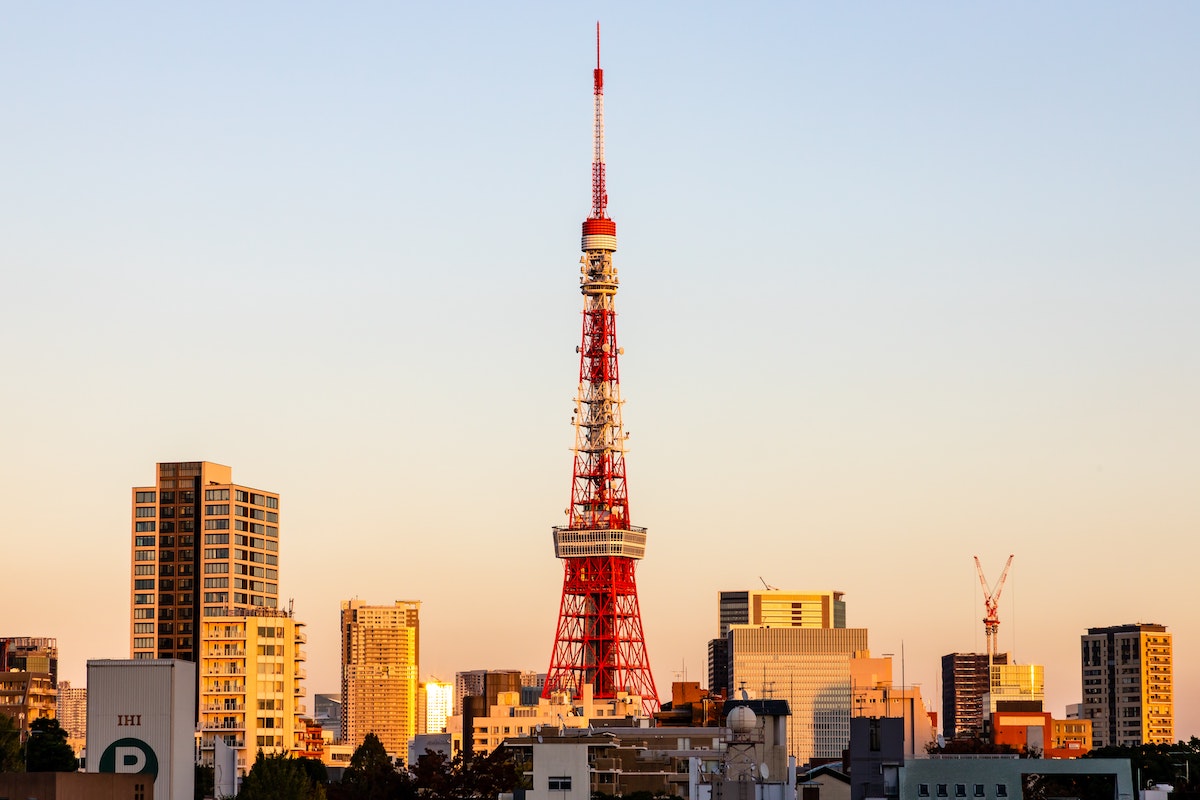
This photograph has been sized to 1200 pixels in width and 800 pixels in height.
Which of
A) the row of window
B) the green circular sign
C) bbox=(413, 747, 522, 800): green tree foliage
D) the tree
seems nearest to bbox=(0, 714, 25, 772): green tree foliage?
the tree

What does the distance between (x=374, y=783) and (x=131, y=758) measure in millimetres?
27082

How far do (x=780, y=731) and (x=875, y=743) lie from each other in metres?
67.1

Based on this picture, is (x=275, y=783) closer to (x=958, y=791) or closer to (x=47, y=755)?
(x=47, y=755)

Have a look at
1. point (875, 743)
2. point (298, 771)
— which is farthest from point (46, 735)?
point (875, 743)

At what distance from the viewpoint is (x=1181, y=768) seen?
18850cm

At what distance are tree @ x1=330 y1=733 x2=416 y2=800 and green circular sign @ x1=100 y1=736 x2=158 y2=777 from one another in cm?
2362

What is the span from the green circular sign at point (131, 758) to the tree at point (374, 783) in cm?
2362

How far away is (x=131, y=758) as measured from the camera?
132 metres

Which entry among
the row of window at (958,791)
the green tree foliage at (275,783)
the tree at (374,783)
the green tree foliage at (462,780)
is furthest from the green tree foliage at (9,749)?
the row of window at (958,791)

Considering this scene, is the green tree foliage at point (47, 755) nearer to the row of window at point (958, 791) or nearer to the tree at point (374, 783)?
the tree at point (374, 783)

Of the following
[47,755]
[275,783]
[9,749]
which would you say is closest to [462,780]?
[275,783]

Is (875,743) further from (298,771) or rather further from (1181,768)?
(1181,768)

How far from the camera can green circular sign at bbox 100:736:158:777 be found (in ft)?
431

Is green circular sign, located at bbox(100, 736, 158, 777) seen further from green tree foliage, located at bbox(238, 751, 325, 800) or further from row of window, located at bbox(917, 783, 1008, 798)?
row of window, located at bbox(917, 783, 1008, 798)
